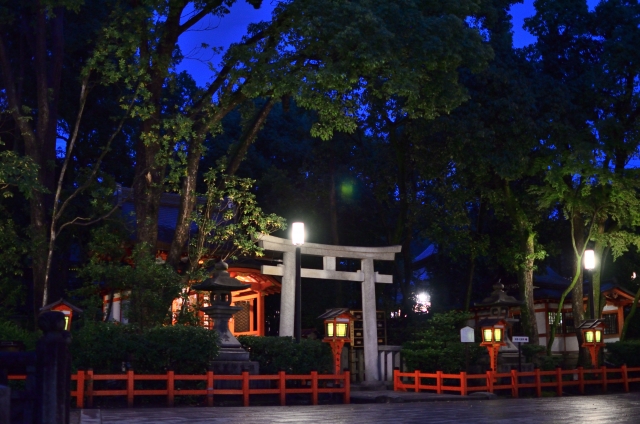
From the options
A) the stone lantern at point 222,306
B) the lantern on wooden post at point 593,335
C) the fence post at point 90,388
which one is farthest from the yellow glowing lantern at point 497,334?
the fence post at point 90,388

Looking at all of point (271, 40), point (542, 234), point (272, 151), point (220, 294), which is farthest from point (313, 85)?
point (272, 151)

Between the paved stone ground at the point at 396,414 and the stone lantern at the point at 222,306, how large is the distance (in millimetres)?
3725

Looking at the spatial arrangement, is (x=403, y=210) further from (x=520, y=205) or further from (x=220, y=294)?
(x=220, y=294)

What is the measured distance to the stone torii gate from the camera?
21031 mm

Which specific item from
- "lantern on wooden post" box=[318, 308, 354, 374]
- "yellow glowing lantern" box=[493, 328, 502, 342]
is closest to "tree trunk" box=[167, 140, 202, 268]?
"lantern on wooden post" box=[318, 308, 354, 374]

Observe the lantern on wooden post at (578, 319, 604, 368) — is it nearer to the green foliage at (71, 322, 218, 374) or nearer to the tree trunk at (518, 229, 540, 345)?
the tree trunk at (518, 229, 540, 345)

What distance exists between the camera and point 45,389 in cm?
729

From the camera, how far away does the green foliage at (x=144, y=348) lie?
635 inches

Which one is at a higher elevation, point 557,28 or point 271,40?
point 557,28

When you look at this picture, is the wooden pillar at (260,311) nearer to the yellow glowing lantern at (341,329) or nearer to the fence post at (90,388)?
the yellow glowing lantern at (341,329)

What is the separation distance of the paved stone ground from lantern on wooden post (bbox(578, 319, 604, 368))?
8.64 meters

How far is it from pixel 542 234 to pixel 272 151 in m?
13.3

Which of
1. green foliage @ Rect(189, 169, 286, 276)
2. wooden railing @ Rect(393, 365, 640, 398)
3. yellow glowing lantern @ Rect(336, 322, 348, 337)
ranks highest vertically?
green foliage @ Rect(189, 169, 286, 276)

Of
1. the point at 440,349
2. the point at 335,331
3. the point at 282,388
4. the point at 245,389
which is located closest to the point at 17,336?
the point at 245,389
